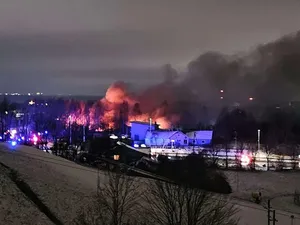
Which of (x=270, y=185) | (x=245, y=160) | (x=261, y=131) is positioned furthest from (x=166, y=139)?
(x=270, y=185)

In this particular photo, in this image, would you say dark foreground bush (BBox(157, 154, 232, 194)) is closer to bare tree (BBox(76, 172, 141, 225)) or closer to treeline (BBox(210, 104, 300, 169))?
bare tree (BBox(76, 172, 141, 225))

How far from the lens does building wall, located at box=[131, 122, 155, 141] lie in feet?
228

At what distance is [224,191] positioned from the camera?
3291cm

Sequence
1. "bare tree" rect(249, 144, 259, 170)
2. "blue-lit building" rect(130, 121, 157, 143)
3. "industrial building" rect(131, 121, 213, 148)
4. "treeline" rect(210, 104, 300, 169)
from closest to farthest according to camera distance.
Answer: "bare tree" rect(249, 144, 259, 170) → "treeline" rect(210, 104, 300, 169) → "industrial building" rect(131, 121, 213, 148) → "blue-lit building" rect(130, 121, 157, 143)

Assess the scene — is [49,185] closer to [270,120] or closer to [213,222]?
[213,222]

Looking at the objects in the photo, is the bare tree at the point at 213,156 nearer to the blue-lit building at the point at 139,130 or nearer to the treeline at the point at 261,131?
the treeline at the point at 261,131

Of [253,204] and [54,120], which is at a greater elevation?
[54,120]

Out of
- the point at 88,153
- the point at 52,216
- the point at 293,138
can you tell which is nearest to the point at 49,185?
the point at 52,216

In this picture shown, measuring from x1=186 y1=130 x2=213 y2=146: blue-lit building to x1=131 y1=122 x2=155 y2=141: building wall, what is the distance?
6.00 metres

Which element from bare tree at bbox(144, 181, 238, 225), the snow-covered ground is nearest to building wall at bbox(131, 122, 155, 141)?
the snow-covered ground

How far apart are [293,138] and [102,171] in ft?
121

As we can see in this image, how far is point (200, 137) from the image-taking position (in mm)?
68750

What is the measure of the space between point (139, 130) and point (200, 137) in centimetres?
911

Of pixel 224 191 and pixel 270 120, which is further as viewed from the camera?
pixel 270 120
